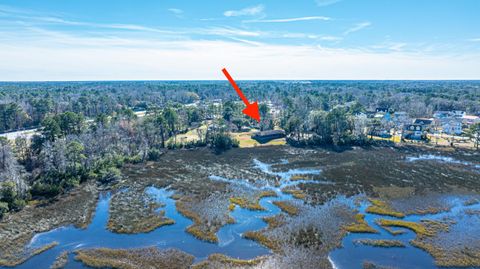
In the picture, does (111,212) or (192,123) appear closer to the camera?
(111,212)

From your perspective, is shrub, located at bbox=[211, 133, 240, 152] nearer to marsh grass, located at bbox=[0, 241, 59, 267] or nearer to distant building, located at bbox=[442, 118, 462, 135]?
marsh grass, located at bbox=[0, 241, 59, 267]

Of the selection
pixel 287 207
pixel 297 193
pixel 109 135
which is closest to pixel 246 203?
pixel 287 207

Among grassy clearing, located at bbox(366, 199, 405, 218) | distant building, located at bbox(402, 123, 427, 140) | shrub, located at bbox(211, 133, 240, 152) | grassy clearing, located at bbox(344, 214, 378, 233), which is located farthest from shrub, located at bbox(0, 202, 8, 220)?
distant building, located at bbox(402, 123, 427, 140)

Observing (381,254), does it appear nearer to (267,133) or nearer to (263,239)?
(263,239)

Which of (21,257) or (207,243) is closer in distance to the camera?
(21,257)

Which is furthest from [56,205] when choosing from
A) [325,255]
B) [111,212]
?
[325,255]

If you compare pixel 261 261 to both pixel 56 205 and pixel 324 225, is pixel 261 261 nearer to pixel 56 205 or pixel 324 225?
pixel 324 225
